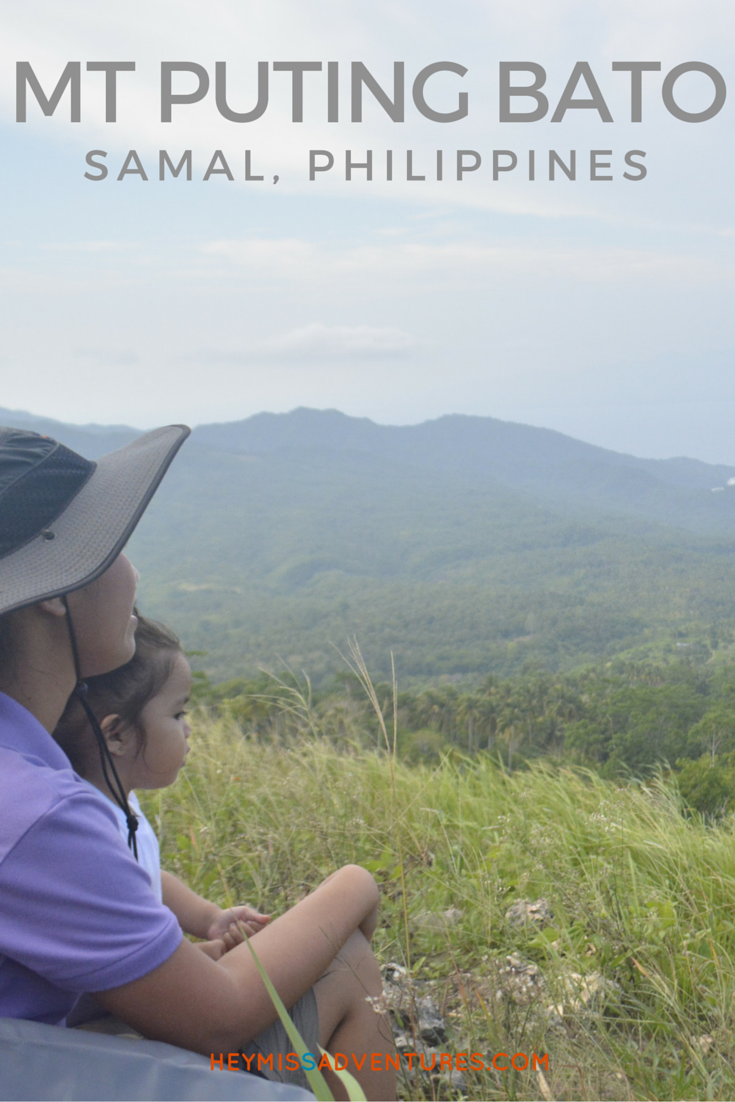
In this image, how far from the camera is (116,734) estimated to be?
145 centimetres

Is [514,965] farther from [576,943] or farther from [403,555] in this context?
[403,555]

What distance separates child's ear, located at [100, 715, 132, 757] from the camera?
143cm

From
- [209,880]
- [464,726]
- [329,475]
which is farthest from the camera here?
[329,475]

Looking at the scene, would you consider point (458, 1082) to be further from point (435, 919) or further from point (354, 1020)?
point (435, 919)

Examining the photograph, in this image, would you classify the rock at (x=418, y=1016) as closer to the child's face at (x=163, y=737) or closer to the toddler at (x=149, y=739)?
the toddler at (x=149, y=739)

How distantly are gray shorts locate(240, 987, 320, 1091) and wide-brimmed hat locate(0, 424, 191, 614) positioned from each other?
704 mm

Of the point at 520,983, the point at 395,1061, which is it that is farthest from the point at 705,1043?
the point at 395,1061

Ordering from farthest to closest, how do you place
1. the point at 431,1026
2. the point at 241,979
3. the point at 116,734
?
the point at 431,1026 → the point at 116,734 → the point at 241,979

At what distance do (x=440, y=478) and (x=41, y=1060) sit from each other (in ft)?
472

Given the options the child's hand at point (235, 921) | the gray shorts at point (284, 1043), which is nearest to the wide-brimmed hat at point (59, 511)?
the gray shorts at point (284, 1043)

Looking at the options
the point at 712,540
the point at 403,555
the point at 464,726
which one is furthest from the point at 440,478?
the point at 464,726

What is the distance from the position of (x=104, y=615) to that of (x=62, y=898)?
37cm

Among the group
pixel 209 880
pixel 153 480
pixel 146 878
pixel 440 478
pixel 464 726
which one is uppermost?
pixel 440 478

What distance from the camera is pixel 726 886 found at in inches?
79.9
